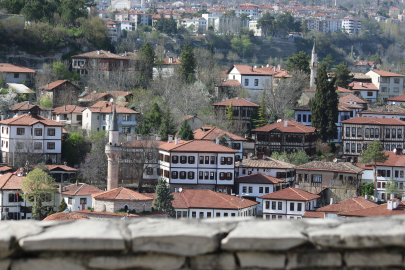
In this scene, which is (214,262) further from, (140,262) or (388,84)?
(388,84)

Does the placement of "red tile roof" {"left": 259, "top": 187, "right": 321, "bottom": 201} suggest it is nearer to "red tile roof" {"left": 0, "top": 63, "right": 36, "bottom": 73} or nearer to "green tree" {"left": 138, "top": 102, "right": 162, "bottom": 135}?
"green tree" {"left": 138, "top": 102, "right": 162, "bottom": 135}

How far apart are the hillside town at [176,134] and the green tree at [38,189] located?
0.08 metres

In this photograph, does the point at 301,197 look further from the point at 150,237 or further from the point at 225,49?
the point at 225,49

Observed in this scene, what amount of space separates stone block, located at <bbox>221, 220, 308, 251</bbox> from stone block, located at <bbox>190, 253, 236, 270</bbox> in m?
0.05

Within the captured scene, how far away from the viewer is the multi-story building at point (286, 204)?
122ft

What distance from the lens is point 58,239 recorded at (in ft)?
11.0

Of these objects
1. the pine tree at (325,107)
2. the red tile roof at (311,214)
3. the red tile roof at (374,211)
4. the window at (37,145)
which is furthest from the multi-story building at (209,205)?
the pine tree at (325,107)

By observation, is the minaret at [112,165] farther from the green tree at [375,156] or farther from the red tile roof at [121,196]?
the green tree at [375,156]

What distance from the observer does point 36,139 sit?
4375 centimetres

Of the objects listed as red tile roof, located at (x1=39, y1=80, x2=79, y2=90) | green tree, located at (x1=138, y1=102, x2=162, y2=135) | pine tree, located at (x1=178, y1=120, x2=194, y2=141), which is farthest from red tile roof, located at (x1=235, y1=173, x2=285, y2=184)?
red tile roof, located at (x1=39, y1=80, x2=79, y2=90)

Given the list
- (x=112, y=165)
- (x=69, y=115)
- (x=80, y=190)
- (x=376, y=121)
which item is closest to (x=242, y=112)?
(x=376, y=121)

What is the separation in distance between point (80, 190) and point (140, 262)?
111 ft

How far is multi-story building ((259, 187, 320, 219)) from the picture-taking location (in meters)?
37.2

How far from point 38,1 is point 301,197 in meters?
40.1
